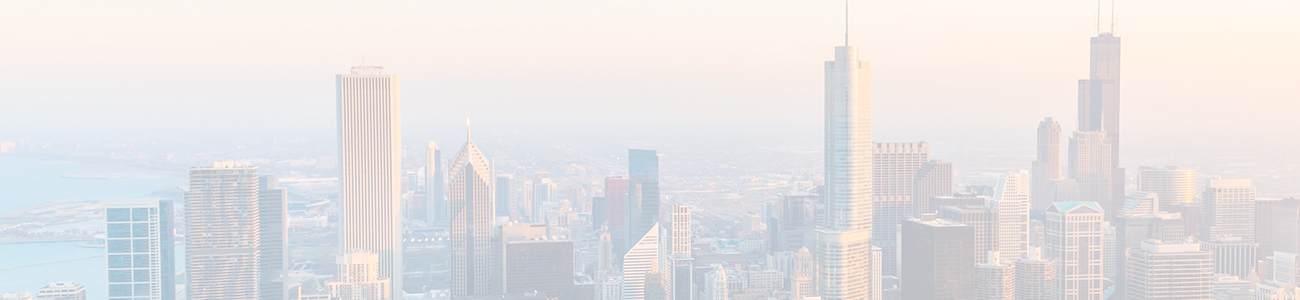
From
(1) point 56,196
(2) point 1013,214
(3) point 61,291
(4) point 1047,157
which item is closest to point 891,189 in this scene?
(2) point 1013,214

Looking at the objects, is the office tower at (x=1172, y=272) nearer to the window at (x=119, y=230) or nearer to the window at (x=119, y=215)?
the window at (x=119, y=215)

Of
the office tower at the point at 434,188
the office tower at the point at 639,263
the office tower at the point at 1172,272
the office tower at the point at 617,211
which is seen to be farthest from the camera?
the office tower at the point at 617,211

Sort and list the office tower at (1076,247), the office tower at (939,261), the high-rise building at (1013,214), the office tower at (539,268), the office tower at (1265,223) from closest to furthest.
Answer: the office tower at (939,261) → the high-rise building at (1013,214) → the office tower at (1076,247) → the office tower at (1265,223) → the office tower at (539,268)

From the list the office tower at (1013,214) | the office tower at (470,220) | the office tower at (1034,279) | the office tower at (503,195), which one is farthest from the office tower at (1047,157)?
the office tower at (470,220)

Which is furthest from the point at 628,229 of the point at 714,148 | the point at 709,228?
the point at 714,148

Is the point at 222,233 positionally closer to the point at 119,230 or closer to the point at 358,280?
the point at 119,230

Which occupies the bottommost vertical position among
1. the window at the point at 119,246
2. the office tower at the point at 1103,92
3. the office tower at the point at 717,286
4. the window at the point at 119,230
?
the office tower at the point at 717,286
